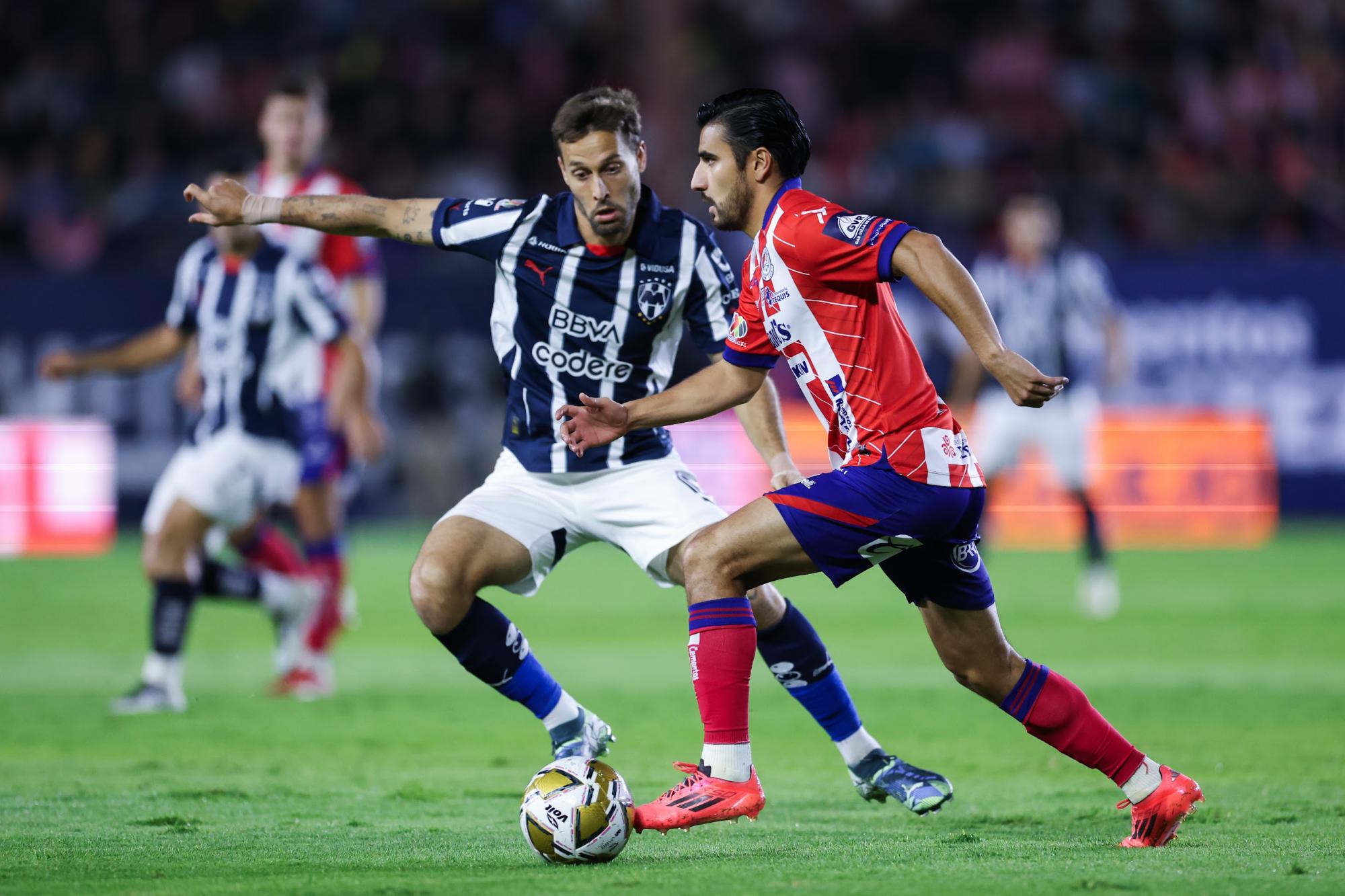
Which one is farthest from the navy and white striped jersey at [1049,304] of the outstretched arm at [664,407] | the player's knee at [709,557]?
the player's knee at [709,557]

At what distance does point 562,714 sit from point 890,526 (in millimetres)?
1554

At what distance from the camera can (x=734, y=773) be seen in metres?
4.69

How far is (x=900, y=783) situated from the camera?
17.4 ft

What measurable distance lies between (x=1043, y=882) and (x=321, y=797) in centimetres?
253

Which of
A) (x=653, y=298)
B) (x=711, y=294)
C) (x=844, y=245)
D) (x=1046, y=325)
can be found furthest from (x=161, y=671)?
(x=1046, y=325)

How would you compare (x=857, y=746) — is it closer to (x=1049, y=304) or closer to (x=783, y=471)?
(x=783, y=471)

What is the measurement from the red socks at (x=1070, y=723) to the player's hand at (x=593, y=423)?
4.44 ft

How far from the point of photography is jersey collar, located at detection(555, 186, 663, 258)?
224 inches

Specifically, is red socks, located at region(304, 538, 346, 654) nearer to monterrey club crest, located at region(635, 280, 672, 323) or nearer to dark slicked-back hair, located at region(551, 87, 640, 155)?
monterrey club crest, located at region(635, 280, 672, 323)

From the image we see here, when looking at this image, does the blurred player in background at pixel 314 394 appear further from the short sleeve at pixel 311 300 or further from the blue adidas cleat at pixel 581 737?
the blue adidas cleat at pixel 581 737

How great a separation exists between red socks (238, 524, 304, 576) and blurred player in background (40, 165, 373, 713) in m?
0.65

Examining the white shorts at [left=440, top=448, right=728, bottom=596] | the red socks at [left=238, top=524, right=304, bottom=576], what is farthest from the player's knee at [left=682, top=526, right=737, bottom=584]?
the red socks at [left=238, top=524, right=304, bottom=576]

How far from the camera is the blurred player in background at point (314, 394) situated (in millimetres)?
8625

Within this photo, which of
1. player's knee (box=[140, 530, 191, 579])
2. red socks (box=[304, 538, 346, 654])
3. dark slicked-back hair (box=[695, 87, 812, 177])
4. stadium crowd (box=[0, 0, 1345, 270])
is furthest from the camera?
stadium crowd (box=[0, 0, 1345, 270])
